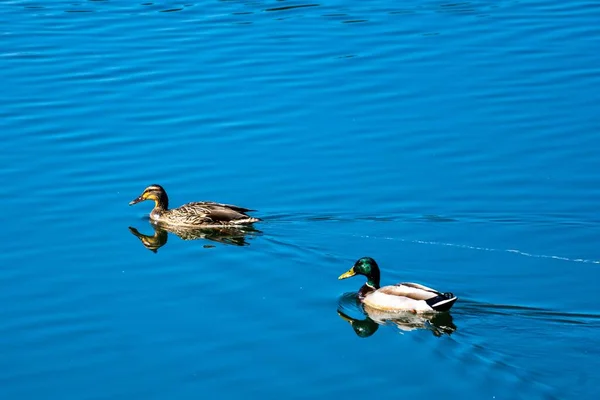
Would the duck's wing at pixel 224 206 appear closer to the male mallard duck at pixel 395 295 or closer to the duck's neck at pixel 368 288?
the male mallard duck at pixel 395 295

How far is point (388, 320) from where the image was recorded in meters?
13.9

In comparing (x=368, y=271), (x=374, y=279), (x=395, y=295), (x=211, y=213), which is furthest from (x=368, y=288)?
(x=211, y=213)

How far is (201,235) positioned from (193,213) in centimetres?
33

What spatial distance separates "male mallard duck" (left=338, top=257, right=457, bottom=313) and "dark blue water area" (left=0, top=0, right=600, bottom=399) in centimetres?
23

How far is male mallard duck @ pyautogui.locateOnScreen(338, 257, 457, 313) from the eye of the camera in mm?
13297

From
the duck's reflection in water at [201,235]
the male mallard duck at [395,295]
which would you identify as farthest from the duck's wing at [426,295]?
the duck's reflection in water at [201,235]

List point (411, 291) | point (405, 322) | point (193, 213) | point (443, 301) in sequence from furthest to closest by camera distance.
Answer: point (193, 213) → point (405, 322) → point (411, 291) → point (443, 301)

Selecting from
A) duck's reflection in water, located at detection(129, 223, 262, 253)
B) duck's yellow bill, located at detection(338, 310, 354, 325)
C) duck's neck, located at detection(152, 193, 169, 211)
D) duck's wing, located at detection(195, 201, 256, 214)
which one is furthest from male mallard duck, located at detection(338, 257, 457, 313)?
duck's neck, located at detection(152, 193, 169, 211)

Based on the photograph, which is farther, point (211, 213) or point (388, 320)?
point (211, 213)

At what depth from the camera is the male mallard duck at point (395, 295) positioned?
1330cm

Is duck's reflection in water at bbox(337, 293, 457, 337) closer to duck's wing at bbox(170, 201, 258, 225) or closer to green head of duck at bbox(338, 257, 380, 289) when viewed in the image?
green head of duck at bbox(338, 257, 380, 289)

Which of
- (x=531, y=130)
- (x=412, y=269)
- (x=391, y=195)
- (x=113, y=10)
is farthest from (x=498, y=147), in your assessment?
(x=113, y=10)

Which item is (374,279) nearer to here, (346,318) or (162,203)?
(346,318)

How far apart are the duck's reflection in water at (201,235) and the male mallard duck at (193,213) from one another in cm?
10
